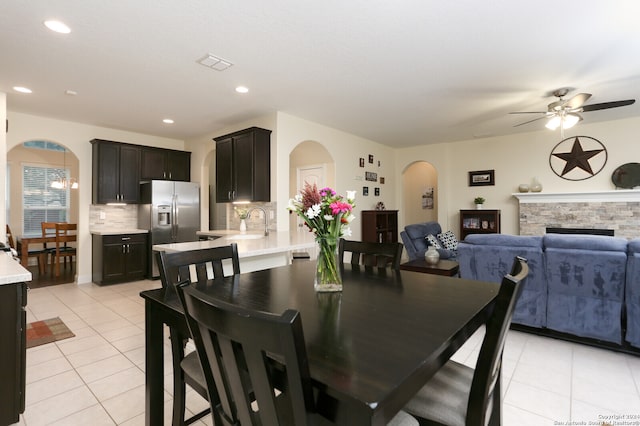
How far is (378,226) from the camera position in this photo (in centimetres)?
644

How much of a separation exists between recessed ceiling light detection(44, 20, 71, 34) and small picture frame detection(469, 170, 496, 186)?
683 centimetres

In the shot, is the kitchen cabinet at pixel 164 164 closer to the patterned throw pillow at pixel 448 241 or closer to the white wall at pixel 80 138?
the white wall at pixel 80 138

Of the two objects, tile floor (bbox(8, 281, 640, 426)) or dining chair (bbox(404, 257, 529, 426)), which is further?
tile floor (bbox(8, 281, 640, 426))

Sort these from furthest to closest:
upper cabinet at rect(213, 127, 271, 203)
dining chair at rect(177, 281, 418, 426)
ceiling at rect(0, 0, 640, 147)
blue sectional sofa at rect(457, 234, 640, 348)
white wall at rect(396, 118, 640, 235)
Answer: white wall at rect(396, 118, 640, 235) → upper cabinet at rect(213, 127, 271, 203) → blue sectional sofa at rect(457, 234, 640, 348) → ceiling at rect(0, 0, 640, 147) → dining chair at rect(177, 281, 418, 426)

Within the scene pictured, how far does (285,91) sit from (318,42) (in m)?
1.20

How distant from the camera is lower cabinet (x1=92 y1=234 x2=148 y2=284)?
504cm

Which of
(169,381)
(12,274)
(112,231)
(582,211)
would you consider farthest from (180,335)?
(582,211)

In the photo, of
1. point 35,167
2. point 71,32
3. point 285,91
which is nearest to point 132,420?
point 71,32

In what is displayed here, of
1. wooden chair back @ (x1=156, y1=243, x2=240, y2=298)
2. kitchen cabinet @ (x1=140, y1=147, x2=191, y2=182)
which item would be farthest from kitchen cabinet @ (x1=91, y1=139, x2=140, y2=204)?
wooden chair back @ (x1=156, y1=243, x2=240, y2=298)

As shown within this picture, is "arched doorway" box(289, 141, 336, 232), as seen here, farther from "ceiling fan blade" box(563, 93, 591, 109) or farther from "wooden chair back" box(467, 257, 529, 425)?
"wooden chair back" box(467, 257, 529, 425)

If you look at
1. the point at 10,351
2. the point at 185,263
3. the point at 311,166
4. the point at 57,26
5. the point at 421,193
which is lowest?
A: the point at 10,351

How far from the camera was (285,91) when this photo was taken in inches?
152

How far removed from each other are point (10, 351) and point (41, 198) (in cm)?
770

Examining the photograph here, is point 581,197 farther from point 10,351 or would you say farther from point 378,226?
point 10,351
